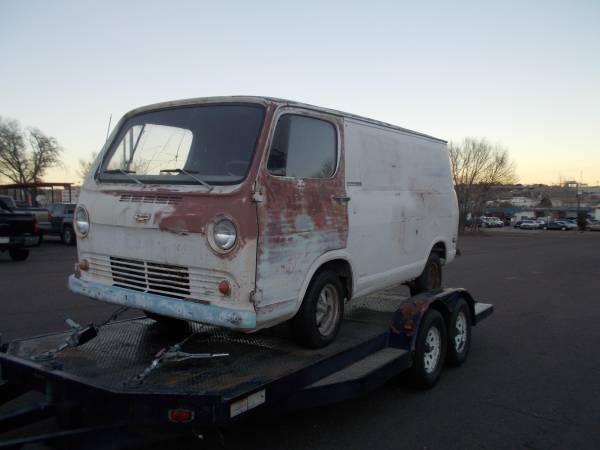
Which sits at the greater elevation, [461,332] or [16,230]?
[16,230]

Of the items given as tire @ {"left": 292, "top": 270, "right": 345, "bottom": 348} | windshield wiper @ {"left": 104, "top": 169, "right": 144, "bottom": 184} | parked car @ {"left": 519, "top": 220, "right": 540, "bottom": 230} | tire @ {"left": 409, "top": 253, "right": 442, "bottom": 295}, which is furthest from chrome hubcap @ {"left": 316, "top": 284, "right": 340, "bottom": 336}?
parked car @ {"left": 519, "top": 220, "right": 540, "bottom": 230}

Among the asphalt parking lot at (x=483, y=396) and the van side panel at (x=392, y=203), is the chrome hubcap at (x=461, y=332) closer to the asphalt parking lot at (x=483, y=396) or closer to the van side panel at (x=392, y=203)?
the asphalt parking lot at (x=483, y=396)

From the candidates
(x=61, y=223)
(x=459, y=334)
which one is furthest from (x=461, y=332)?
(x=61, y=223)

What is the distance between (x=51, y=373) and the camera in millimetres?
3340

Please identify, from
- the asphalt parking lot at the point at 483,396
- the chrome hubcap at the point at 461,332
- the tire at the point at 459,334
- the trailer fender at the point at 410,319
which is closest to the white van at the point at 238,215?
the trailer fender at the point at 410,319

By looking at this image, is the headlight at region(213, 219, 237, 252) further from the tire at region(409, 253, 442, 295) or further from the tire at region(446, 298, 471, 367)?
the tire at region(409, 253, 442, 295)

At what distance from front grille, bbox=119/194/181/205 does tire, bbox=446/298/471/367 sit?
3.30m

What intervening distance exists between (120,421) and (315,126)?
271 cm

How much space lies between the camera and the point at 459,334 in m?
5.95

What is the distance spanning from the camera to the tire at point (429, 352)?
4.96 metres

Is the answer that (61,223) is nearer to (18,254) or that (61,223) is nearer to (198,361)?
(18,254)

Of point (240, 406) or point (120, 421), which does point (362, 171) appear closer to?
point (240, 406)

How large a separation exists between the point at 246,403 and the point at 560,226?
68.2 m

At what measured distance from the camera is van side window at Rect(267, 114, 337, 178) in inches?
159
